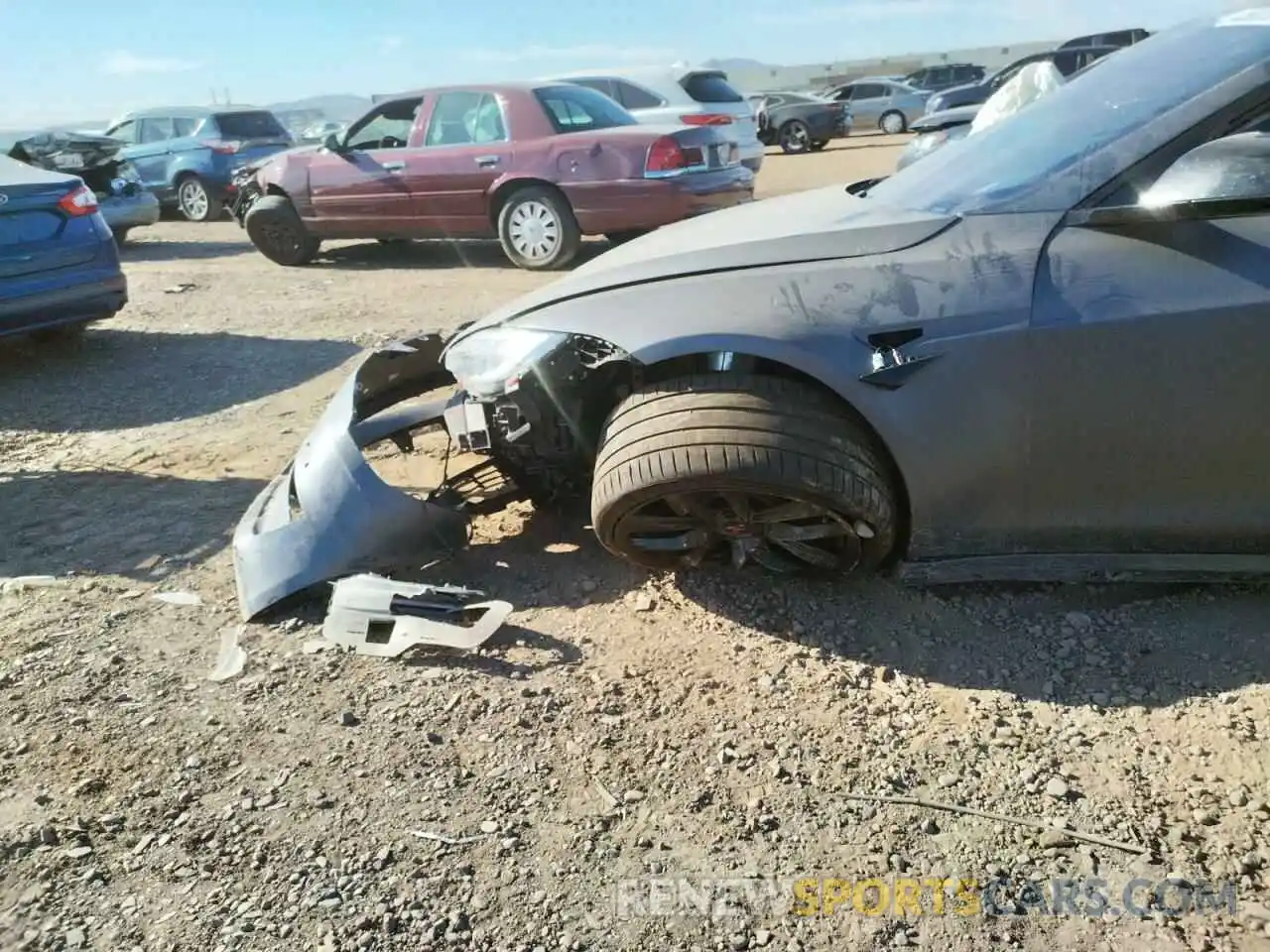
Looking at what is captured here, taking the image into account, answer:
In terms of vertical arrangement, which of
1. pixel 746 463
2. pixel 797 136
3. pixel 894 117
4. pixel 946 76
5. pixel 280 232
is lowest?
pixel 746 463

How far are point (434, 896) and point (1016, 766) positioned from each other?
126 cm

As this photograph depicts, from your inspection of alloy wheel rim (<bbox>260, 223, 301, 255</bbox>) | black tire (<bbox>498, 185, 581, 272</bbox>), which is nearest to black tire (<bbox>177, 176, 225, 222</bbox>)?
alloy wheel rim (<bbox>260, 223, 301, 255</bbox>)

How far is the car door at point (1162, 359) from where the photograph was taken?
7.14 ft

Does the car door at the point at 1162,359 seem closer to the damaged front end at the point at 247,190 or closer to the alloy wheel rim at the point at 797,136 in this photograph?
the damaged front end at the point at 247,190

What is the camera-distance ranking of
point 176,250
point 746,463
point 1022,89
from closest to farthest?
point 746,463 → point 1022,89 → point 176,250

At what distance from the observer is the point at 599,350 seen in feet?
8.63

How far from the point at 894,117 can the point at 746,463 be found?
2603 centimetres

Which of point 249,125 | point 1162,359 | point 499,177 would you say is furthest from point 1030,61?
point 249,125

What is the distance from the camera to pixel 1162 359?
2227 millimetres

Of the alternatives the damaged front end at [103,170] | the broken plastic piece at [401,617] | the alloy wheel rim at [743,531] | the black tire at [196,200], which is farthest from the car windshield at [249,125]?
the alloy wheel rim at [743,531]

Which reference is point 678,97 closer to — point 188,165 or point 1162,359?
point 188,165

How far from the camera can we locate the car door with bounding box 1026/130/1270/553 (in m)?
2.18

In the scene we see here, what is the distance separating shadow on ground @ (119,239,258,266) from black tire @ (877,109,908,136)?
19.6 m

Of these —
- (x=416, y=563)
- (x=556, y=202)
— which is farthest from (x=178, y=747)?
(x=556, y=202)
